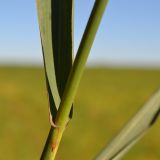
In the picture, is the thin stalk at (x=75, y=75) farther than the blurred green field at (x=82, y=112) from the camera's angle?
No

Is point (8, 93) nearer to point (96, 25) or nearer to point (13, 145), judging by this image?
point (13, 145)

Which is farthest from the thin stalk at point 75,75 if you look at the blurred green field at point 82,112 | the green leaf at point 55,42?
the blurred green field at point 82,112

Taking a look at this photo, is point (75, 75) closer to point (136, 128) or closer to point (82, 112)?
point (136, 128)

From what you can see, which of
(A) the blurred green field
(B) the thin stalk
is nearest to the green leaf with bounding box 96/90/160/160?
(B) the thin stalk

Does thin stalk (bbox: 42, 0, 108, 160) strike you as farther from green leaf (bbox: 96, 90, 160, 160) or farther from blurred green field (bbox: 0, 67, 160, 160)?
blurred green field (bbox: 0, 67, 160, 160)

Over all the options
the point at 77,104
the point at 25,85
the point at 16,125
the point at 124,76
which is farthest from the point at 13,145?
the point at 124,76

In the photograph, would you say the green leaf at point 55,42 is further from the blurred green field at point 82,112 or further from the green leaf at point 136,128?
the blurred green field at point 82,112
